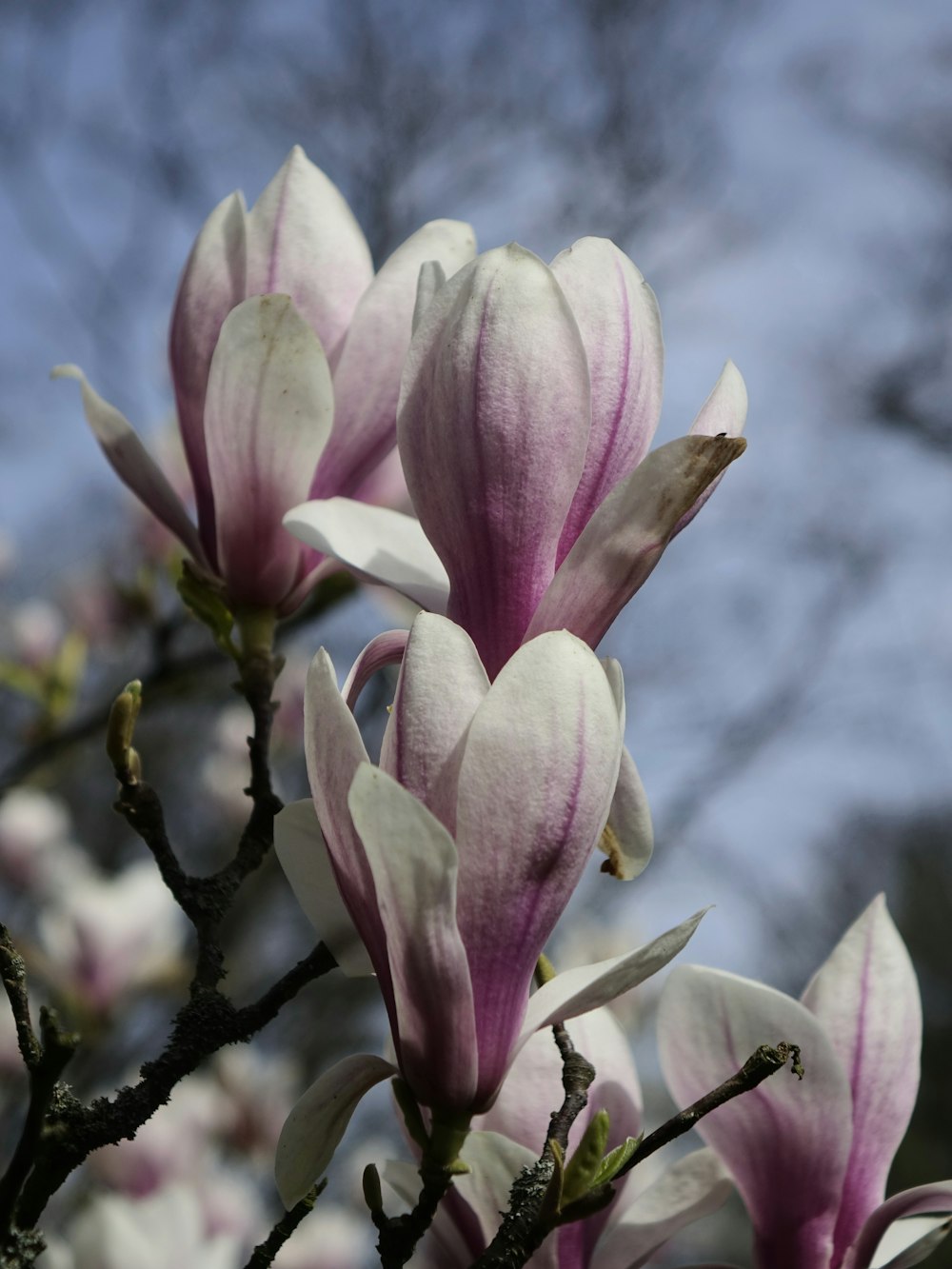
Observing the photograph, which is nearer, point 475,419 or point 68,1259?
point 475,419

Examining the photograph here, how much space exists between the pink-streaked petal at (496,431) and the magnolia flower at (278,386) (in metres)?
0.19

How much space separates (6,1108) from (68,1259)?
66.1 inches

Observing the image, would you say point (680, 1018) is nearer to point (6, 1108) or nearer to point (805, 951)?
point (6, 1108)

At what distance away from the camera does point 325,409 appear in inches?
27.7

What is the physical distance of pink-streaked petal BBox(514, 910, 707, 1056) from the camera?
44 cm

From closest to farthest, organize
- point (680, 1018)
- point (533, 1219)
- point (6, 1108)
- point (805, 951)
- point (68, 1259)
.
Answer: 1. point (533, 1219)
2. point (680, 1018)
3. point (68, 1259)
4. point (6, 1108)
5. point (805, 951)

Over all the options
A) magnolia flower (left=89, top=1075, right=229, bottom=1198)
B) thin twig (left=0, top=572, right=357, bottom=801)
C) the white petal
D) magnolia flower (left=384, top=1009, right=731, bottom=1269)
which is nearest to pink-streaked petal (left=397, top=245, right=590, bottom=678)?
magnolia flower (left=384, top=1009, right=731, bottom=1269)

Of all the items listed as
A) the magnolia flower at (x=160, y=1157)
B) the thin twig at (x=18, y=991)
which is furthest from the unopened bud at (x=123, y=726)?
the magnolia flower at (x=160, y=1157)

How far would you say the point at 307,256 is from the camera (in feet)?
2.46

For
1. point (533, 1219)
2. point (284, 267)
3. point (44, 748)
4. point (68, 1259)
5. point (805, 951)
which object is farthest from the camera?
point (805, 951)

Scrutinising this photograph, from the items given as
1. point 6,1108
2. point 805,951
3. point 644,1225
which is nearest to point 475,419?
point 644,1225

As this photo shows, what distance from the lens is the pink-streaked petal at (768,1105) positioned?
1.96 ft

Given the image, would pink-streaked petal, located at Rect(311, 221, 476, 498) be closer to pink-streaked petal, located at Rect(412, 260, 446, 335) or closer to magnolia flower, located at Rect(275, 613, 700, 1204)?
pink-streaked petal, located at Rect(412, 260, 446, 335)

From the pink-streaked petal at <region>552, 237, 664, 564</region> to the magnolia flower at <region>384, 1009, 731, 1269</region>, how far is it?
26cm
